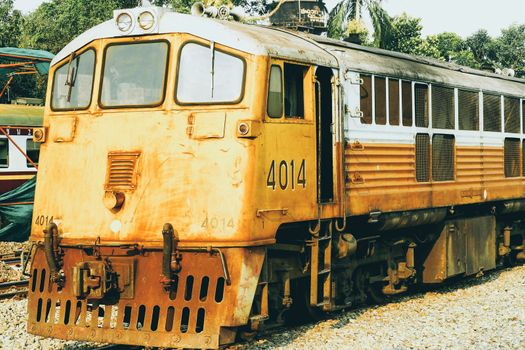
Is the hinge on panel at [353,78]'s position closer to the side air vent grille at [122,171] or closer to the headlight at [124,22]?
the headlight at [124,22]

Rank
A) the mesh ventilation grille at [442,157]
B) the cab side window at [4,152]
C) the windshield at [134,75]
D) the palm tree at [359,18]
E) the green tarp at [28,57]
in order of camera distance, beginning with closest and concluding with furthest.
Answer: the windshield at [134,75], the mesh ventilation grille at [442,157], the green tarp at [28,57], the cab side window at [4,152], the palm tree at [359,18]

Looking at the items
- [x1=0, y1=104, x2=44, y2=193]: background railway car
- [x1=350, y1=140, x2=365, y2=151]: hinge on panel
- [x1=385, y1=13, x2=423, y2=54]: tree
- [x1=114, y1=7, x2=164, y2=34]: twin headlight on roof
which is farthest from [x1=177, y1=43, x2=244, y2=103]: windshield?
[x1=385, y1=13, x2=423, y2=54]: tree

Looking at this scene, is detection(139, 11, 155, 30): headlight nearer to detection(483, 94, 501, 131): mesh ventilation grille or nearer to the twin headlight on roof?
the twin headlight on roof

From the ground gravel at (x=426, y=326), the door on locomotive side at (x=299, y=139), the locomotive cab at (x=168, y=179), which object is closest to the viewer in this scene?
the locomotive cab at (x=168, y=179)

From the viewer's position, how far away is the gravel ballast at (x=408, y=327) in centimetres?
891

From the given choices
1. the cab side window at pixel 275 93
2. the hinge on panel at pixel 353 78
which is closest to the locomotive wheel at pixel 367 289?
the hinge on panel at pixel 353 78

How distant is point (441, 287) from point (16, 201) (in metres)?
10.8

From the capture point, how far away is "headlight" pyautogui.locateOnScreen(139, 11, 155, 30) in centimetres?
859

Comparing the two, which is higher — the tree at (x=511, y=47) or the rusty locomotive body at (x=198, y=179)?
the tree at (x=511, y=47)

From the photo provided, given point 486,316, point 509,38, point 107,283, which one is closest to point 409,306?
point 486,316

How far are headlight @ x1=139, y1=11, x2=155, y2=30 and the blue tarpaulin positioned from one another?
11.8 meters

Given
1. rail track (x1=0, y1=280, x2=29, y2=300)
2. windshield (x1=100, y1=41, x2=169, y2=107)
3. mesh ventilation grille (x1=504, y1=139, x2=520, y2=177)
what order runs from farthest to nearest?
mesh ventilation grille (x1=504, y1=139, x2=520, y2=177) < rail track (x1=0, y1=280, x2=29, y2=300) < windshield (x1=100, y1=41, x2=169, y2=107)

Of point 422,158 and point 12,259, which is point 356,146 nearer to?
point 422,158

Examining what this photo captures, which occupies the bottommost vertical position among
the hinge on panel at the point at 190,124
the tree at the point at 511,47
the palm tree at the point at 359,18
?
the hinge on panel at the point at 190,124
